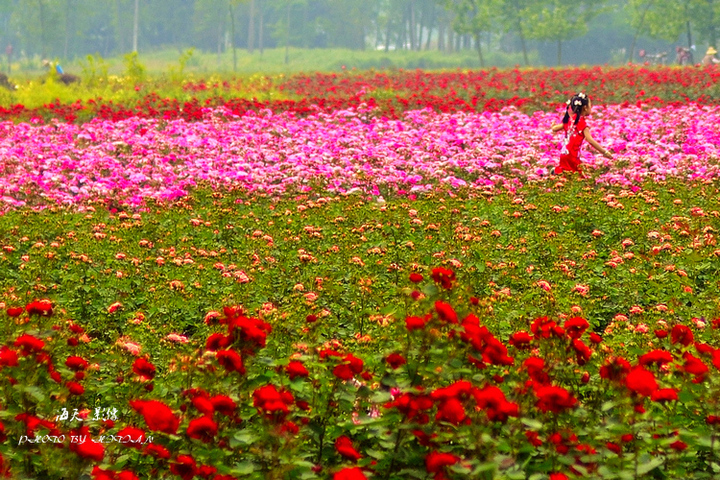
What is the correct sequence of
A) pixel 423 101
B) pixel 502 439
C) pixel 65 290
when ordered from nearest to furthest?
1. pixel 502 439
2. pixel 65 290
3. pixel 423 101

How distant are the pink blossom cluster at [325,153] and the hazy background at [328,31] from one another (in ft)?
114

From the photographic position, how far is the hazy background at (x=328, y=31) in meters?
53.0

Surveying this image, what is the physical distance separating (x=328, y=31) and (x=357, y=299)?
77.7 meters

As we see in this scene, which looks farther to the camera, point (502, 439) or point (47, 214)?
point (47, 214)

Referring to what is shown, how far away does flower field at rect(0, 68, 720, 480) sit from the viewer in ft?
9.50

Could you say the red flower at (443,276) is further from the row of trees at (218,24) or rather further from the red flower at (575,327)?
the row of trees at (218,24)

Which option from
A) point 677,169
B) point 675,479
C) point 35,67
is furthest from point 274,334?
point 35,67

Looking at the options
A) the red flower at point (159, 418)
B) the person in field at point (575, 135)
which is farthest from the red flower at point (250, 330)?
the person in field at point (575, 135)

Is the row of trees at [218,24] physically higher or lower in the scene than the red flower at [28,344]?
higher

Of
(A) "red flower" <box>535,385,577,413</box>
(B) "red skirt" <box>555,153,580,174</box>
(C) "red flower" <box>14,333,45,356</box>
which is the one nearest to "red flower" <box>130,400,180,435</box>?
(C) "red flower" <box>14,333,45,356</box>

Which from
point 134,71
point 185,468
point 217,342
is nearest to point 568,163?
point 217,342

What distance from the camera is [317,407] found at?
3146 millimetres

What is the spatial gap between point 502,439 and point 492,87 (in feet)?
64.3

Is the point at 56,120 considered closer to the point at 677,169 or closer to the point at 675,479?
the point at 677,169
